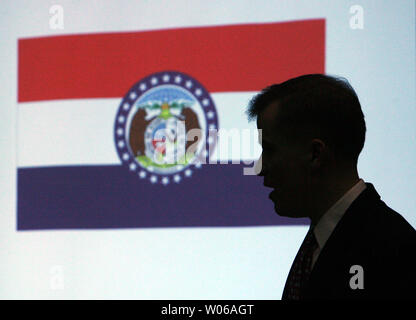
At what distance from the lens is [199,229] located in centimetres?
202

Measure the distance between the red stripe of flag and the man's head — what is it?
108 cm

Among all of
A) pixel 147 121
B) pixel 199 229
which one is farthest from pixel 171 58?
pixel 199 229

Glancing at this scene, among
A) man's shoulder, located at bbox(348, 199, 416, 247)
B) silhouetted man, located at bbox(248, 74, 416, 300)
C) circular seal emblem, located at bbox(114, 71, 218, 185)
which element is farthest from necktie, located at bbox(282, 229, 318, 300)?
circular seal emblem, located at bbox(114, 71, 218, 185)

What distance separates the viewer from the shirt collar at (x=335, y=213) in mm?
928

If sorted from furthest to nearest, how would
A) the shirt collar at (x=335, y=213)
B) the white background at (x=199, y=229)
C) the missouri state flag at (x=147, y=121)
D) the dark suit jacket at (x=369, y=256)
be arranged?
the missouri state flag at (x=147, y=121)
the white background at (x=199, y=229)
the shirt collar at (x=335, y=213)
the dark suit jacket at (x=369, y=256)

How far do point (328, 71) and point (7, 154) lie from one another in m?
1.30

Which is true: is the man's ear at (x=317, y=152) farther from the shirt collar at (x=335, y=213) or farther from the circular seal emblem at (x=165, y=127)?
the circular seal emblem at (x=165, y=127)

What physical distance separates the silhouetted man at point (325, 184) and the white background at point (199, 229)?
96 centimetres

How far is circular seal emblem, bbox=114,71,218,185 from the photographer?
6.74ft

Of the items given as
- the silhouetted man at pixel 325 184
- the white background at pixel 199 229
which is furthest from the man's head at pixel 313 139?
the white background at pixel 199 229

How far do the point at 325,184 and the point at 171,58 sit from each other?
129 centimetres

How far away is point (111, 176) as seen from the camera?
211 cm

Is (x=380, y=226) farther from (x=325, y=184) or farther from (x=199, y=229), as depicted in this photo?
(x=199, y=229)

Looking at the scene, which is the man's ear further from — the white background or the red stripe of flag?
the red stripe of flag
